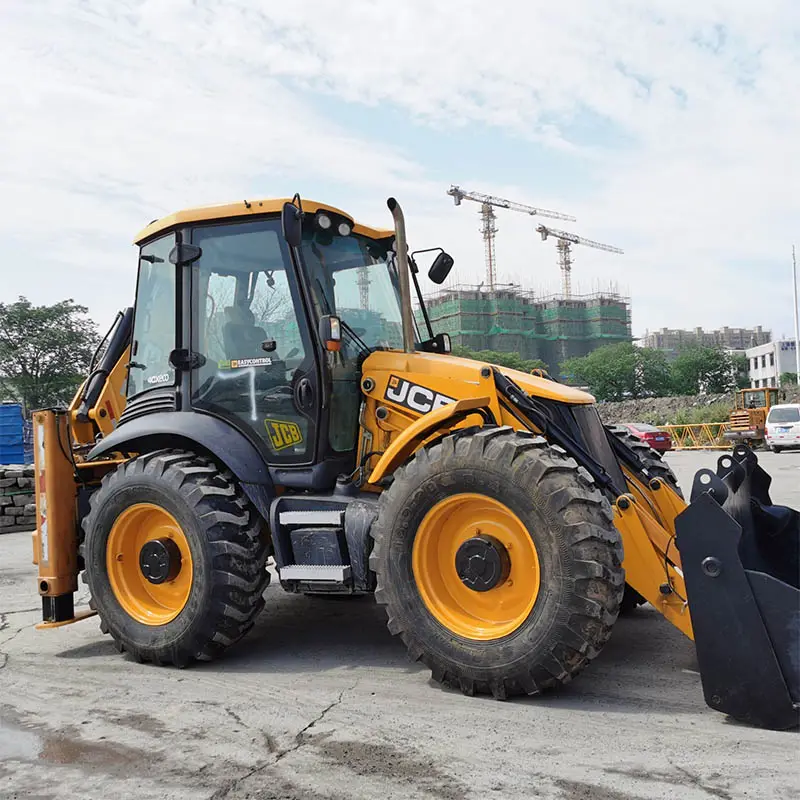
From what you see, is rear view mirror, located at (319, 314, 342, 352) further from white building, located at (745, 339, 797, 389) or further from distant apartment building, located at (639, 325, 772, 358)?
distant apartment building, located at (639, 325, 772, 358)

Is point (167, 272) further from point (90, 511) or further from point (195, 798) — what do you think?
point (195, 798)

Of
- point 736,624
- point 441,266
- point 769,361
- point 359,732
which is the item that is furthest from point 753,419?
point 769,361

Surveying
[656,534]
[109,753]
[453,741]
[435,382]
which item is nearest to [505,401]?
[435,382]

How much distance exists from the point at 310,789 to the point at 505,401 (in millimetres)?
2356

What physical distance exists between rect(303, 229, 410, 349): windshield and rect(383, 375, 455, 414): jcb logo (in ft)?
1.56

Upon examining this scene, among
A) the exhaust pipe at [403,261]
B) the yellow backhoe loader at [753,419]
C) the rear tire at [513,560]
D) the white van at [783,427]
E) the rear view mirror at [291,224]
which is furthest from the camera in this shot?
the yellow backhoe loader at [753,419]

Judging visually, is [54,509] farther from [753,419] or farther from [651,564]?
[753,419]

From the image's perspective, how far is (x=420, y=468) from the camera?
179 inches

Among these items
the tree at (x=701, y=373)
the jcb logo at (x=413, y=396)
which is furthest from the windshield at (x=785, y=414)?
→ the tree at (x=701, y=373)

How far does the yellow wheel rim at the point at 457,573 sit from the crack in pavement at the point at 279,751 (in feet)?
2.24

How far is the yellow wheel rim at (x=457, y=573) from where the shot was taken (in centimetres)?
434

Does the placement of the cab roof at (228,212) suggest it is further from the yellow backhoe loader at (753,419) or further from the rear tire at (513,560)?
the yellow backhoe loader at (753,419)

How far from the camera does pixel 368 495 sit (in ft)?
17.2

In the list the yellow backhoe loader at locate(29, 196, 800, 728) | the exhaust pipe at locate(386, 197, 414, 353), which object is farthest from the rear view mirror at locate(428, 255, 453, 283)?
the exhaust pipe at locate(386, 197, 414, 353)
